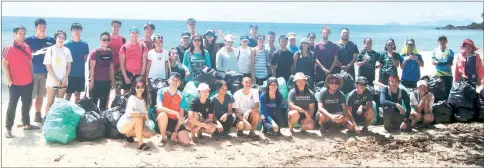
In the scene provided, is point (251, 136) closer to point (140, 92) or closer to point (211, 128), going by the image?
point (211, 128)

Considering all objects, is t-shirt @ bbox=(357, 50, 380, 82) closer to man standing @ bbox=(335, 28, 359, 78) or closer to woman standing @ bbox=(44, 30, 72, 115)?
man standing @ bbox=(335, 28, 359, 78)

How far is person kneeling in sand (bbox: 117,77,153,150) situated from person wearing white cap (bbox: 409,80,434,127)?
4576 millimetres

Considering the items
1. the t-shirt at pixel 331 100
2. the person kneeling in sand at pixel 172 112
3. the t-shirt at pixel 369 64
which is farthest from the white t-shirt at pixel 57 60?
the t-shirt at pixel 369 64

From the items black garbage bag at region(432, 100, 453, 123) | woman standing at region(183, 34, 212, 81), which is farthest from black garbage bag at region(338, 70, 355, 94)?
woman standing at region(183, 34, 212, 81)

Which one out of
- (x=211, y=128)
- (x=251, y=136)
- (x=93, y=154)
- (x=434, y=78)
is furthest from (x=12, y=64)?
(x=434, y=78)

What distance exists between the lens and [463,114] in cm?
793

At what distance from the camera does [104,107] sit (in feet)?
24.1

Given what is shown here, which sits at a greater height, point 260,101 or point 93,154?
point 260,101

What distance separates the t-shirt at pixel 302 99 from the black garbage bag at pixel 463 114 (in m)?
3.03

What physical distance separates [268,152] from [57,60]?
11.9ft

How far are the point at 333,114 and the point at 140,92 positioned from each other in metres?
3.14

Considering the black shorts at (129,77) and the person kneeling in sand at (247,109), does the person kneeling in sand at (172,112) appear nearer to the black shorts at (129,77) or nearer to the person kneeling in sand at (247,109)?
the person kneeling in sand at (247,109)

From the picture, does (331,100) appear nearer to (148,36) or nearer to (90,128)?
(148,36)

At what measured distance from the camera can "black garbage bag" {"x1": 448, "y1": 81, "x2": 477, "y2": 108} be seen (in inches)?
312
